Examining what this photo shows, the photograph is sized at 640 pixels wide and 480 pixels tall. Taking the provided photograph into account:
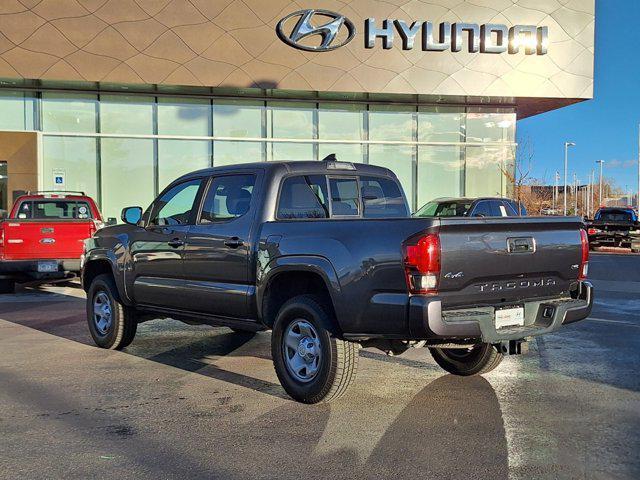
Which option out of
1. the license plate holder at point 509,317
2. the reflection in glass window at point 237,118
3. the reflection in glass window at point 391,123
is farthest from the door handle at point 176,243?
the reflection in glass window at point 391,123

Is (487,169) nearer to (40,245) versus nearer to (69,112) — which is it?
(69,112)

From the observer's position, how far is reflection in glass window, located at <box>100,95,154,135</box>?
21094 mm

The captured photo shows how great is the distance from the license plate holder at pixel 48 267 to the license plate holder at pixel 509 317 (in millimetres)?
9196

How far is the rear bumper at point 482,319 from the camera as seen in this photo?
4.48 m

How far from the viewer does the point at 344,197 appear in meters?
6.17

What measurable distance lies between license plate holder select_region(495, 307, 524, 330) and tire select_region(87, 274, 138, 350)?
165 inches

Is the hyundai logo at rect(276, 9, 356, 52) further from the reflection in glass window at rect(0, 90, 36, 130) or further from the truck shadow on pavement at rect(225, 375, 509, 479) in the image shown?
the truck shadow on pavement at rect(225, 375, 509, 479)

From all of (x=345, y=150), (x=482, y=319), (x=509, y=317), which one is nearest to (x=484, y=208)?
(x=345, y=150)

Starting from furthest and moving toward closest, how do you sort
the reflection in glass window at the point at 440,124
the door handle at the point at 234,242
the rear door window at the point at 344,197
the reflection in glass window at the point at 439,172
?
the reflection in glass window at the point at 439,172 → the reflection in glass window at the point at 440,124 → the rear door window at the point at 344,197 → the door handle at the point at 234,242

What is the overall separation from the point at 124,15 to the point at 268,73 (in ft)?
14.9

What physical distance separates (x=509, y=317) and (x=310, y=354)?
5.18 ft

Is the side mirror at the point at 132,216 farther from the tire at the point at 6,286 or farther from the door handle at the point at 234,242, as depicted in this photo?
the tire at the point at 6,286

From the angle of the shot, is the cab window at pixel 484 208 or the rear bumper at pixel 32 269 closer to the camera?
the rear bumper at pixel 32 269

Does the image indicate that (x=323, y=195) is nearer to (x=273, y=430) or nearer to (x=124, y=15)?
(x=273, y=430)
